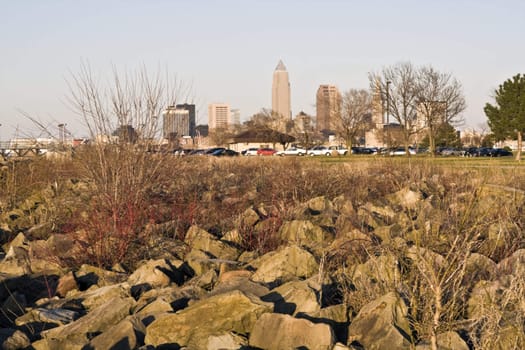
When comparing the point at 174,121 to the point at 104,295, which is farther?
the point at 174,121

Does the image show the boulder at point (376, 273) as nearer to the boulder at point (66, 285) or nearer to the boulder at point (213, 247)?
the boulder at point (213, 247)

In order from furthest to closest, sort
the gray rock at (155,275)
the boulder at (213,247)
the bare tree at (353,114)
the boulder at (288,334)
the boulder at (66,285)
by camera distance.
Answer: the bare tree at (353,114)
the boulder at (213,247)
the boulder at (66,285)
the gray rock at (155,275)
the boulder at (288,334)

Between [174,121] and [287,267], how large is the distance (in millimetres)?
5995

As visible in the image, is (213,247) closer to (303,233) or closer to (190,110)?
(303,233)

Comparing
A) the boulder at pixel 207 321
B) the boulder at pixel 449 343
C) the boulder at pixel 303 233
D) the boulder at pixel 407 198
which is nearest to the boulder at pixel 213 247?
the boulder at pixel 303 233

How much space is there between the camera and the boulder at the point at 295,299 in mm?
6055

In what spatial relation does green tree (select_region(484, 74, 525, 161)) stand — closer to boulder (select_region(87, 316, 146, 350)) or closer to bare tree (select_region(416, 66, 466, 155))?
bare tree (select_region(416, 66, 466, 155))

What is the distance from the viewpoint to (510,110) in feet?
163

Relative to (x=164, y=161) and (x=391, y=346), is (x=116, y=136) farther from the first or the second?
(x=391, y=346)

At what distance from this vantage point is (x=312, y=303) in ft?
19.9

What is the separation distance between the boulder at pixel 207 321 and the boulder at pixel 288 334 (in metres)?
0.19

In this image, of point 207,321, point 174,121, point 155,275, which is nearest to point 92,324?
point 207,321

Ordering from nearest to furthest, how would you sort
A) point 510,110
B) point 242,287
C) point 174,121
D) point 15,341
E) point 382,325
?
1. point 382,325
2. point 15,341
3. point 242,287
4. point 174,121
5. point 510,110

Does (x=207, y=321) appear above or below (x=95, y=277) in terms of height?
above
